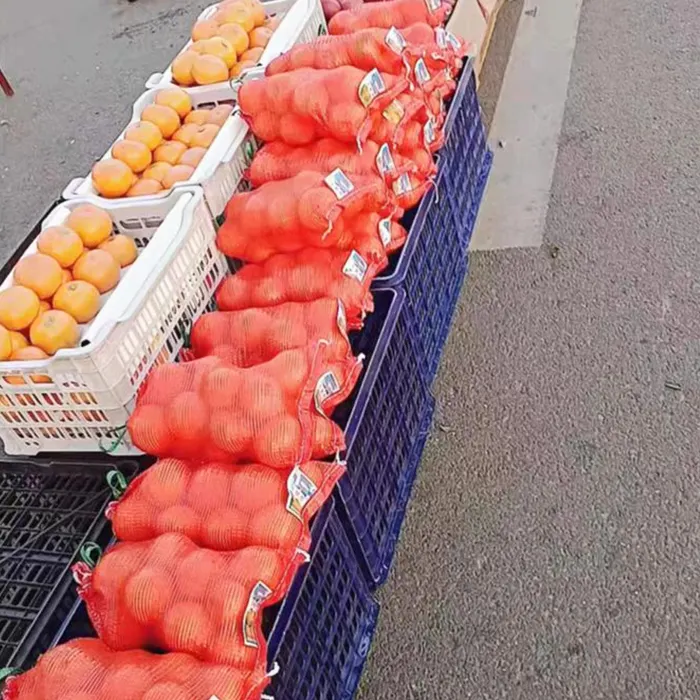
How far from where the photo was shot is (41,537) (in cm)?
165

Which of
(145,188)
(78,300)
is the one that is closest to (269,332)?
(78,300)

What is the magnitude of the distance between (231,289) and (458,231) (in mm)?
955

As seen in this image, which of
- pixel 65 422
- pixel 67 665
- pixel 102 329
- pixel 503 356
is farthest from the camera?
pixel 503 356

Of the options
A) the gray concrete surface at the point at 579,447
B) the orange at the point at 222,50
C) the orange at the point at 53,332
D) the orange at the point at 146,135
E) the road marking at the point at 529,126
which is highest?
the orange at the point at 222,50

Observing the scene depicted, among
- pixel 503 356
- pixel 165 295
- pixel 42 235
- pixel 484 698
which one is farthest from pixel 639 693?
pixel 42 235

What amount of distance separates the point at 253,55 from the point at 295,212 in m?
0.87

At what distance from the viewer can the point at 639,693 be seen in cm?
175

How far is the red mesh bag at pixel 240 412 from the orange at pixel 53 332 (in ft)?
0.83

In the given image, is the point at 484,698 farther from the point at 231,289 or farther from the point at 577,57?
the point at 577,57

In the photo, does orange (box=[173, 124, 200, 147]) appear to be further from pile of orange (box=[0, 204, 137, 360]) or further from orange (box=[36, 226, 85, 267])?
orange (box=[36, 226, 85, 267])

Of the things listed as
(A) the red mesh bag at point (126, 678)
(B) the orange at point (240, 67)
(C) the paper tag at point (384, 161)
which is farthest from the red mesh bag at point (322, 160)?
(A) the red mesh bag at point (126, 678)

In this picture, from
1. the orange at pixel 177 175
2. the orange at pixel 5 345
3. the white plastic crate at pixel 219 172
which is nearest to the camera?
the orange at pixel 5 345

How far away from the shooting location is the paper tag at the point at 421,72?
2.24 meters

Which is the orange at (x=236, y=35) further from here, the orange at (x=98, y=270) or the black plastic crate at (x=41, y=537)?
the black plastic crate at (x=41, y=537)
